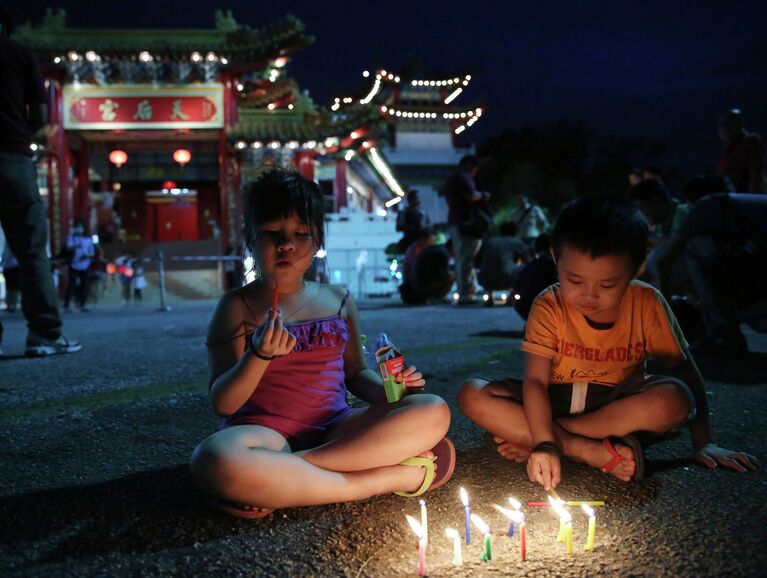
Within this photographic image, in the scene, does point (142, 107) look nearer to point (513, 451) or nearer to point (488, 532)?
point (513, 451)

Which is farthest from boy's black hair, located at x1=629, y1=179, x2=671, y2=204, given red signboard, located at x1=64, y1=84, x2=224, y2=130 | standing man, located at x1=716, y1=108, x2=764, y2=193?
red signboard, located at x1=64, y1=84, x2=224, y2=130

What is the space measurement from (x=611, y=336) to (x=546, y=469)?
1.68 feet

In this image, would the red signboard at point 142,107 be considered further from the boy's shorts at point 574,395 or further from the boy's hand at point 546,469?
the boy's hand at point 546,469

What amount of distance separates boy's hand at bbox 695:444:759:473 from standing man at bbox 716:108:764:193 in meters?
3.97

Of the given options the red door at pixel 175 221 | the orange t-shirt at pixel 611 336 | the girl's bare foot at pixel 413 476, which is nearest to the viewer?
the girl's bare foot at pixel 413 476

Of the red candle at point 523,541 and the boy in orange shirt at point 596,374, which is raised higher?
the boy in orange shirt at point 596,374

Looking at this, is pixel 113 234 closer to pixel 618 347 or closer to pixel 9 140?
pixel 9 140

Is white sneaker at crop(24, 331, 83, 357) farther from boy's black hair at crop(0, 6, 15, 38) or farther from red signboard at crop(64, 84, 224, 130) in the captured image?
red signboard at crop(64, 84, 224, 130)

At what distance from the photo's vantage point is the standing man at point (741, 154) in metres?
5.20

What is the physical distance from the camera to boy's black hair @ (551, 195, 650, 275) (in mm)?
1774

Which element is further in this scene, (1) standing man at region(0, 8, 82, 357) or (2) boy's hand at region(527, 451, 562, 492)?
(1) standing man at region(0, 8, 82, 357)

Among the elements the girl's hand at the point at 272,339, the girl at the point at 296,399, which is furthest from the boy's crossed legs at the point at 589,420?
the girl's hand at the point at 272,339

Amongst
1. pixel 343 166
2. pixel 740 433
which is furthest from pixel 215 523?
pixel 343 166

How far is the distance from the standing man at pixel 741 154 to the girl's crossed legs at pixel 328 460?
465 cm
